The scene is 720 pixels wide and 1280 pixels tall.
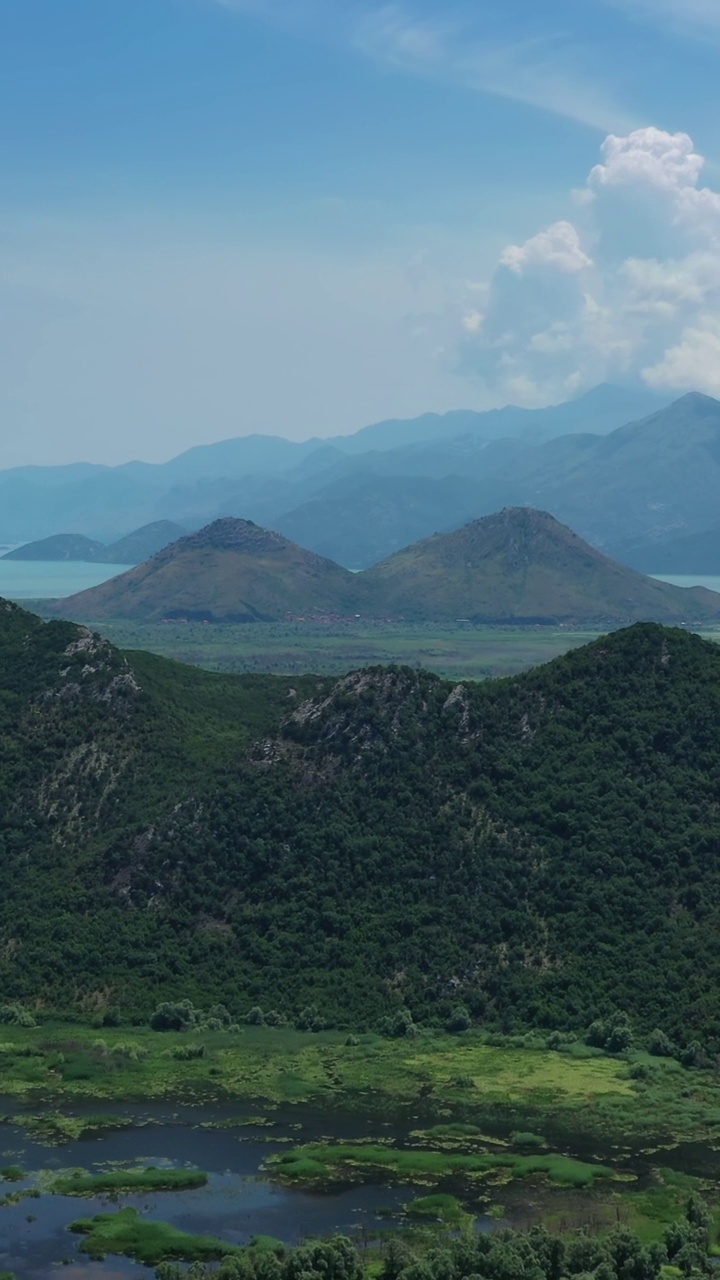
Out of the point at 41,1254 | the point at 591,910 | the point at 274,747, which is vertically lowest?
the point at 41,1254

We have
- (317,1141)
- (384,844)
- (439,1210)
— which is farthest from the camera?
(384,844)

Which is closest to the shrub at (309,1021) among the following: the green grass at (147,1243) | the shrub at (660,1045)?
the shrub at (660,1045)

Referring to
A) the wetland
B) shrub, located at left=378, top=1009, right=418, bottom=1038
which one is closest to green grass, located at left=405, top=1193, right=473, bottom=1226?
the wetland

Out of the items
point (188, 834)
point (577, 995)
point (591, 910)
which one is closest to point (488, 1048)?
point (577, 995)

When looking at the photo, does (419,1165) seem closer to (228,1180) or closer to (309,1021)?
(228,1180)

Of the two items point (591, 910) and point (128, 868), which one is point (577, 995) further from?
point (128, 868)

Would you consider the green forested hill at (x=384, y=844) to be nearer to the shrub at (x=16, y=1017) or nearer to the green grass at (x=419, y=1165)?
the shrub at (x=16, y=1017)

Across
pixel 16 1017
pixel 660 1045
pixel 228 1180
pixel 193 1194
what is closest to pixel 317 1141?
pixel 228 1180
